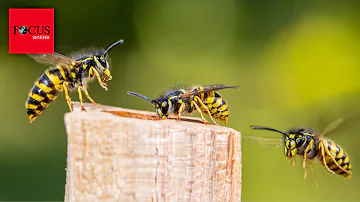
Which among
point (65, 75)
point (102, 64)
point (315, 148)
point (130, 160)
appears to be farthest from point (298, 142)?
point (130, 160)

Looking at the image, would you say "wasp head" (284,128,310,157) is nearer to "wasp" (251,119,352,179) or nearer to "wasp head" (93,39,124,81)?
"wasp" (251,119,352,179)

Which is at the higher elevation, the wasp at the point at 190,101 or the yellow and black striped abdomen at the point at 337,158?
the wasp at the point at 190,101

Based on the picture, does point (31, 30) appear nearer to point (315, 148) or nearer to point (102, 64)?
point (102, 64)

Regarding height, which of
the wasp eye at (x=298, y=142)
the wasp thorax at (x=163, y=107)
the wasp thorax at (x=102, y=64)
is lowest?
the wasp eye at (x=298, y=142)

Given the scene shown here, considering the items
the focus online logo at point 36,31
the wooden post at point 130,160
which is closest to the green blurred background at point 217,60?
the focus online logo at point 36,31

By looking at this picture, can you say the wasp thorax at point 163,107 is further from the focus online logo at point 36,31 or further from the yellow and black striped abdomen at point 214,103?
the focus online logo at point 36,31

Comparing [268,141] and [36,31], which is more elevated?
[36,31]
